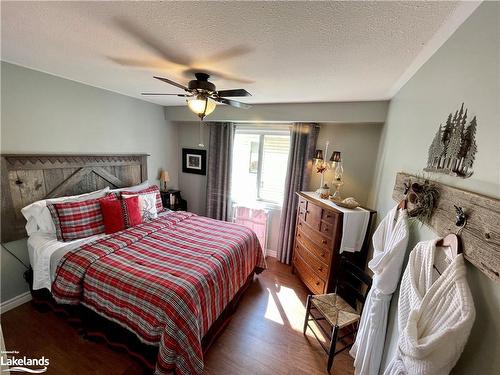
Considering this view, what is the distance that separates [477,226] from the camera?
729mm

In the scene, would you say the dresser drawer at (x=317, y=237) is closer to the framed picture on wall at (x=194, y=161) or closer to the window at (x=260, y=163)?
the window at (x=260, y=163)

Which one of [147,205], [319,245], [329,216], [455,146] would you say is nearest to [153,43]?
[455,146]

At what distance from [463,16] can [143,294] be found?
242cm

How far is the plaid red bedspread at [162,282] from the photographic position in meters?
1.42

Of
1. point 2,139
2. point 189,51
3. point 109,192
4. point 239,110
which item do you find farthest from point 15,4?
point 239,110

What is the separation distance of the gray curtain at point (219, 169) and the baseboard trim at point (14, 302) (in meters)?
2.38

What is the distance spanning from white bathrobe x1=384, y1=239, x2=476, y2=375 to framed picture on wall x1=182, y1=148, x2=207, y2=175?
3.43 metres

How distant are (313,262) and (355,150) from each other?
5.22 feet

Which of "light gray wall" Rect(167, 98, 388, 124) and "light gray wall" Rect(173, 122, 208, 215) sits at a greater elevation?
"light gray wall" Rect(167, 98, 388, 124)

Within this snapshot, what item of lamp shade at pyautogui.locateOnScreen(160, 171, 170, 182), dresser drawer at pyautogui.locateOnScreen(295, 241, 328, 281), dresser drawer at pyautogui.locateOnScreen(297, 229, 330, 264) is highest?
lamp shade at pyautogui.locateOnScreen(160, 171, 170, 182)

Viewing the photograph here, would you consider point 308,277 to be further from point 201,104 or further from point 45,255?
point 45,255

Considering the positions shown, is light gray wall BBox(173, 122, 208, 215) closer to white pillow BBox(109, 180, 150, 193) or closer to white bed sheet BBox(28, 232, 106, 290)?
white pillow BBox(109, 180, 150, 193)

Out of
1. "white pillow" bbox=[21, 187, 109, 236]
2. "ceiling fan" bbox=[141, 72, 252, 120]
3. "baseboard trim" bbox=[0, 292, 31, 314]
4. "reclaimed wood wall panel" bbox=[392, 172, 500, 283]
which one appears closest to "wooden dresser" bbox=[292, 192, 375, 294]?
"reclaimed wood wall panel" bbox=[392, 172, 500, 283]

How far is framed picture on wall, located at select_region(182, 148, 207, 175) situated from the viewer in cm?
384
